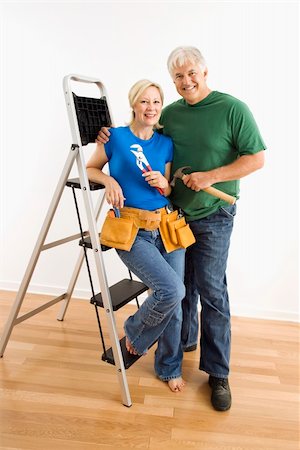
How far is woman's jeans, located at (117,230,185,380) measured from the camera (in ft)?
5.88

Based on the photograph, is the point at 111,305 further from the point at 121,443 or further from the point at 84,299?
the point at 84,299

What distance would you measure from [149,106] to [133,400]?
4.47ft

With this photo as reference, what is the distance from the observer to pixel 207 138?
5.85 feet

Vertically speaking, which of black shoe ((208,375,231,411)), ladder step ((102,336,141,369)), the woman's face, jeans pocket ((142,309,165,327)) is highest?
the woman's face

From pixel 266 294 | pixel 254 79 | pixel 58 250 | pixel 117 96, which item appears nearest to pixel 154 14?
pixel 117 96

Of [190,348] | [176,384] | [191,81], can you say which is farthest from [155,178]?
[190,348]

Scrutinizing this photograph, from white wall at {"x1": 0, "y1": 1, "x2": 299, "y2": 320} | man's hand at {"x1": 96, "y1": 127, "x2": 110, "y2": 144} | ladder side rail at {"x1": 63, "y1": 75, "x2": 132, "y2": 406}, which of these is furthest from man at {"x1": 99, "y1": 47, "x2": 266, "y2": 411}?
white wall at {"x1": 0, "y1": 1, "x2": 299, "y2": 320}

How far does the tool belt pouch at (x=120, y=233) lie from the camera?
1811 millimetres

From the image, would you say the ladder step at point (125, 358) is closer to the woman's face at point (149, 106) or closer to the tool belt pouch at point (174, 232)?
the tool belt pouch at point (174, 232)

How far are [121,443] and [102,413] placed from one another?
0.65ft

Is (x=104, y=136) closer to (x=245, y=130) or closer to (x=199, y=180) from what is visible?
(x=199, y=180)

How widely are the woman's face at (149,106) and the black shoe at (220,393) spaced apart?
127 cm

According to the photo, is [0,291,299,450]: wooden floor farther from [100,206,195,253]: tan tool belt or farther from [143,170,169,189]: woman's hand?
[143,170,169,189]: woman's hand

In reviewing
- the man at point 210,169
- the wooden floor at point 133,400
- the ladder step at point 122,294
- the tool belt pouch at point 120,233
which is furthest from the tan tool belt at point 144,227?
the wooden floor at point 133,400
